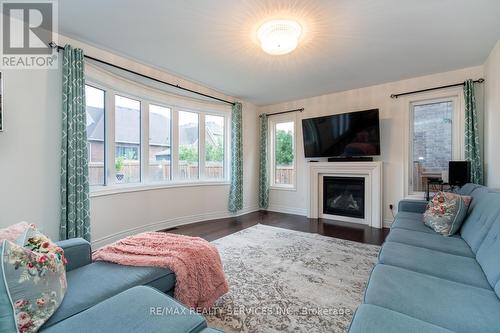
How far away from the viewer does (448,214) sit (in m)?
2.21

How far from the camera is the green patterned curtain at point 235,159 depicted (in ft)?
15.7

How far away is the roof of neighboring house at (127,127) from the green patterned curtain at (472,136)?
463 centimetres

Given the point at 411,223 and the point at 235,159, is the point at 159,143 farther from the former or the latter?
the point at 411,223

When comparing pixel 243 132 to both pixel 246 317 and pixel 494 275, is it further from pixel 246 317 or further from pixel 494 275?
pixel 494 275

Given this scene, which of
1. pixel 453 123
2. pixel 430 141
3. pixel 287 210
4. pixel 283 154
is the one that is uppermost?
pixel 453 123

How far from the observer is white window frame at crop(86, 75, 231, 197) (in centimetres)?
319

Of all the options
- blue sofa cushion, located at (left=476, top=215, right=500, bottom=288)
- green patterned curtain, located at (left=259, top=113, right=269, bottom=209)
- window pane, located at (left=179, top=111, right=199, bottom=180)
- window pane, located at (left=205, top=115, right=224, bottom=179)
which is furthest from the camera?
green patterned curtain, located at (left=259, top=113, right=269, bottom=209)

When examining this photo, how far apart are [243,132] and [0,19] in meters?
3.74

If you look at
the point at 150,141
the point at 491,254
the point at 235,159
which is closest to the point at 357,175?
the point at 235,159

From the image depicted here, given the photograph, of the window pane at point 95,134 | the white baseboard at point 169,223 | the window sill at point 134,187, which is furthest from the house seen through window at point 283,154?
the window pane at point 95,134

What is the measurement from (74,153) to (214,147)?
8.59 feet

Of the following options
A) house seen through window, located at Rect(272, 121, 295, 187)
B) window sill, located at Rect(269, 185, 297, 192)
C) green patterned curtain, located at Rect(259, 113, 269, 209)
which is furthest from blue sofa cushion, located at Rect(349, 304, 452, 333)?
green patterned curtain, located at Rect(259, 113, 269, 209)

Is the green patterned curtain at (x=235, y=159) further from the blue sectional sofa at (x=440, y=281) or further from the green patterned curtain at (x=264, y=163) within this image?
the blue sectional sofa at (x=440, y=281)

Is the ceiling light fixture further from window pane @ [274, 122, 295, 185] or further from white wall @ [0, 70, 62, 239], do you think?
window pane @ [274, 122, 295, 185]
